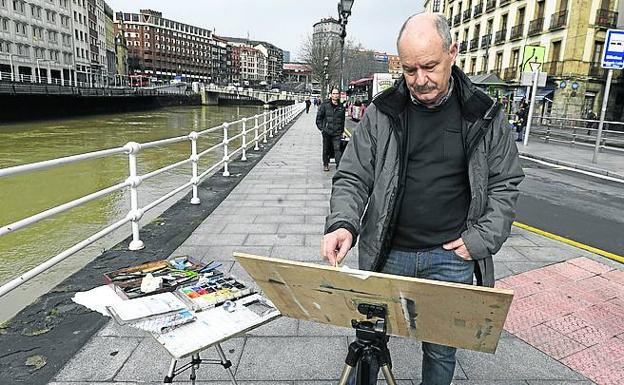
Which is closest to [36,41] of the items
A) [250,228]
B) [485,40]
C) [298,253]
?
[485,40]

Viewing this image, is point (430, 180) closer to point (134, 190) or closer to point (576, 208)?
point (134, 190)

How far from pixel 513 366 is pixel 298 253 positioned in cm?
237

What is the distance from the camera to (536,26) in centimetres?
3112

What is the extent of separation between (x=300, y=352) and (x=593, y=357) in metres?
1.82

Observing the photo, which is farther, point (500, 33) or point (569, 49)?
point (500, 33)

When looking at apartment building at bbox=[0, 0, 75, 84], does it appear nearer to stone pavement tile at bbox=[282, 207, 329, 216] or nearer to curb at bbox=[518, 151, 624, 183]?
curb at bbox=[518, 151, 624, 183]

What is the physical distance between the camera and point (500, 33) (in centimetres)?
3569

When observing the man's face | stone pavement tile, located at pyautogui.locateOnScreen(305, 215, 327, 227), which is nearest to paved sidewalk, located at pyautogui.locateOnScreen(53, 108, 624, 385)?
stone pavement tile, located at pyautogui.locateOnScreen(305, 215, 327, 227)

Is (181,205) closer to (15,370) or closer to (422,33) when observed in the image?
(15,370)

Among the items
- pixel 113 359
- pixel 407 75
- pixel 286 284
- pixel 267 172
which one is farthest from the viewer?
pixel 267 172

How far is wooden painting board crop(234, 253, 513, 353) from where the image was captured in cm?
114

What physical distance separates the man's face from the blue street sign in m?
11.7

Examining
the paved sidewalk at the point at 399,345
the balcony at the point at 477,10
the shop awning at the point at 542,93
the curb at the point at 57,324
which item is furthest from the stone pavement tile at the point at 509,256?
the balcony at the point at 477,10

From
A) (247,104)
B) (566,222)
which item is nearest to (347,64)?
(247,104)
